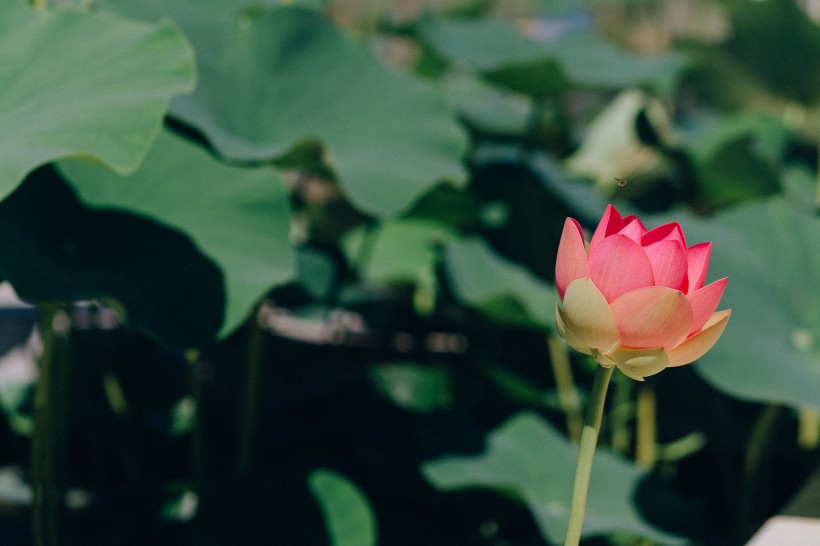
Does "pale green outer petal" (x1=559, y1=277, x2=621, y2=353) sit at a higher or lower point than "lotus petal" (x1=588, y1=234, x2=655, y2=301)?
lower

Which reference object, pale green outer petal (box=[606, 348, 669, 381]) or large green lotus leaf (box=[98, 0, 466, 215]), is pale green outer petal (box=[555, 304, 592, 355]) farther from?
large green lotus leaf (box=[98, 0, 466, 215])

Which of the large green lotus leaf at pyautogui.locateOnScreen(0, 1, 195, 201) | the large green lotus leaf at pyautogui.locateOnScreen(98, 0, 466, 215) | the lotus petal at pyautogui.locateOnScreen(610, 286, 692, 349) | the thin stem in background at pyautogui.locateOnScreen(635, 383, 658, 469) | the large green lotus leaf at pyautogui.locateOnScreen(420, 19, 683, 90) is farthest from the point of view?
the large green lotus leaf at pyautogui.locateOnScreen(420, 19, 683, 90)

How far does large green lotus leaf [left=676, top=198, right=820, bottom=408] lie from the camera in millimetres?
946

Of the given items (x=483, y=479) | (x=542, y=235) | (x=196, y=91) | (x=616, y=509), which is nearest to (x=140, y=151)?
(x=196, y=91)

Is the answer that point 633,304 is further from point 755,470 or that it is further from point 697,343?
point 755,470

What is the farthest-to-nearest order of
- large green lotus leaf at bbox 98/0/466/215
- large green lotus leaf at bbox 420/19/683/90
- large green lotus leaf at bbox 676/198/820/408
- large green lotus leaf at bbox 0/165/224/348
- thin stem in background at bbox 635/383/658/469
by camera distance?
large green lotus leaf at bbox 420/19/683/90, thin stem in background at bbox 635/383/658/469, large green lotus leaf at bbox 98/0/466/215, large green lotus leaf at bbox 676/198/820/408, large green lotus leaf at bbox 0/165/224/348

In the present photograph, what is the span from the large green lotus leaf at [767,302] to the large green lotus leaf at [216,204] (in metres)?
0.52

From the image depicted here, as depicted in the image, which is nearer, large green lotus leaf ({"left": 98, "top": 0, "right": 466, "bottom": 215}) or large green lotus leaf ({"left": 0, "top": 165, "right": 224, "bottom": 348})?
large green lotus leaf ({"left": 0, "top": 165, "right": 224, "bottom": 348})

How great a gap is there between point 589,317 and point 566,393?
106 centimetres

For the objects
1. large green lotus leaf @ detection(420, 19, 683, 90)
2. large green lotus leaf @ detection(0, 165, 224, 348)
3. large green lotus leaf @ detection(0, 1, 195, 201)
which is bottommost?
large green lotus leaf @ detection(420, 19, 683, 90)

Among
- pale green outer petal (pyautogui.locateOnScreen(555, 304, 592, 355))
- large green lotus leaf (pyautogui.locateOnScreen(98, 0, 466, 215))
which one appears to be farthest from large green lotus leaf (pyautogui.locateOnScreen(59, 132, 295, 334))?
pale green outer petal (pyautogui.locateOnScreen(555, 304, 592, 355))

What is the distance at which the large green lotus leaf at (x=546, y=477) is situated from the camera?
1005 millimetres

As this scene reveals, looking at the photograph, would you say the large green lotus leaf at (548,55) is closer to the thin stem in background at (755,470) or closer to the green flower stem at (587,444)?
the thin stem in background at (755,470)

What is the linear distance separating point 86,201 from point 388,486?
69cm
